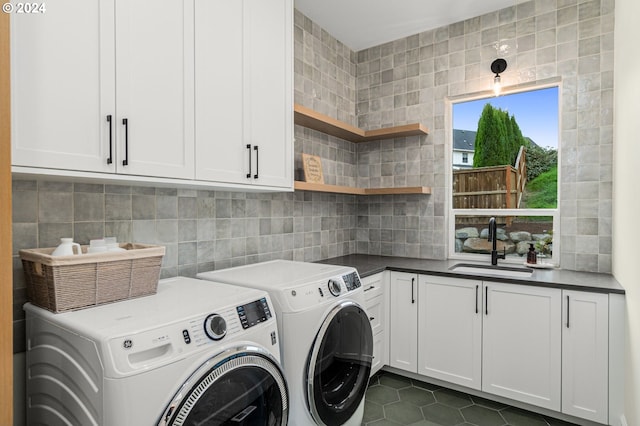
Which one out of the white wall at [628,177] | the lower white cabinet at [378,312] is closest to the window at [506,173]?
the white wall at [628,177]

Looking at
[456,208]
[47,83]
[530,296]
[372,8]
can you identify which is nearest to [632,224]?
[530,296]

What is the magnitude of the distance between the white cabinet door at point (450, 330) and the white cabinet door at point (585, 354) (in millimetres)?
486

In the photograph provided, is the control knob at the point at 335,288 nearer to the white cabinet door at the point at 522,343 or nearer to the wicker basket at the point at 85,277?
the wicker basket at the point at 85,277

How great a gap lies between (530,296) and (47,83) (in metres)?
2.66

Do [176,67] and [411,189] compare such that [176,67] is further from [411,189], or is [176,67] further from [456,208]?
[456,208]

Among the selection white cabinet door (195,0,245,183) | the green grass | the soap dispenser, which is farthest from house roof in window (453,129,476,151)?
white cabinet door (195,0,245,183)

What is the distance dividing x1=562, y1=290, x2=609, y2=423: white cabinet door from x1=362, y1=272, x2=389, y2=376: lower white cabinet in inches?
45.4

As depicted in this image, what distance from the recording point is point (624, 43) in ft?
6.75

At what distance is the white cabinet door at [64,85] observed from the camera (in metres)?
1.15

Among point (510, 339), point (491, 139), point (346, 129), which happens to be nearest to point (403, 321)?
point (510, 339)

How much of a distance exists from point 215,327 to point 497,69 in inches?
112

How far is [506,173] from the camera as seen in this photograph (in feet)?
9.87

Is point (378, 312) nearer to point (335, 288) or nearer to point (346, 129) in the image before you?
point (335, 288)

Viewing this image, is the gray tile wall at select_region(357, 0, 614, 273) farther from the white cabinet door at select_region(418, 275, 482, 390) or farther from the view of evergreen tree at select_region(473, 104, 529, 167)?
the white cabinet door at select_region(418, 275, 482, 390)
